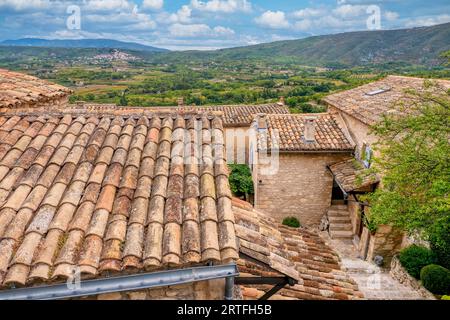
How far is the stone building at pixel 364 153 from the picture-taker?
12648 millimetres

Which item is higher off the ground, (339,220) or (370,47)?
(370,47)

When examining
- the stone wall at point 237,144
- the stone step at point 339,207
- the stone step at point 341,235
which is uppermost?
the stone wall at point 237,144

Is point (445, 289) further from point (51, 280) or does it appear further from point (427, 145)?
point (51, 280)

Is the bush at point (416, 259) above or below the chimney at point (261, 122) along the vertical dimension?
below

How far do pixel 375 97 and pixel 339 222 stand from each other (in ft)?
19.4

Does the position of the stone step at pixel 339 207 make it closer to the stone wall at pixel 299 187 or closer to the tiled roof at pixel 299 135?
the stone wall at pixel 299 187

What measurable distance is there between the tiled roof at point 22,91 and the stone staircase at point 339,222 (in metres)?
11.9

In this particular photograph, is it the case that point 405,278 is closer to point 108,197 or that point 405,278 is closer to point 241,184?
point 241,184

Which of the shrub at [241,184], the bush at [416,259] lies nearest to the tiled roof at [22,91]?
the shrub at [241,184]

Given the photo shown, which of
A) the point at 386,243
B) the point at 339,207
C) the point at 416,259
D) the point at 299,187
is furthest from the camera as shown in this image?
the point at 339,207

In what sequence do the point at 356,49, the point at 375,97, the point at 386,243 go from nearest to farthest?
the point at 386,243
the point at 375,97
the point at 356,49

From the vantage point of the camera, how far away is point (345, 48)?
400ft

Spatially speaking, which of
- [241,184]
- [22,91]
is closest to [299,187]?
[241,184]

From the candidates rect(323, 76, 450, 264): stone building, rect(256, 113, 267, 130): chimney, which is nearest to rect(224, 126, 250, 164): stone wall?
rect(256, 113, 267, 130): chimney
